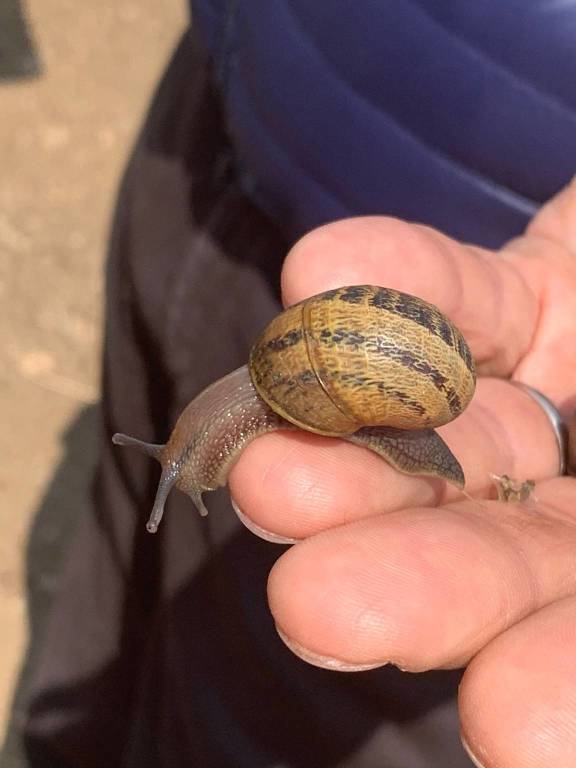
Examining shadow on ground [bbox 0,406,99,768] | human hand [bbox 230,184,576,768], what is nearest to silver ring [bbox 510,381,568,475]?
human hand [bbox 230,184,576,768]

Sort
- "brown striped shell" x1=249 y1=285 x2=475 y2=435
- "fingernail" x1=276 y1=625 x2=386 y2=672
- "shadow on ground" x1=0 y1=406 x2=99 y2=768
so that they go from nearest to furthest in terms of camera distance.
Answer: "fingernail" x1=276 y1=625 x2=386 y2=672 < "brown striped shell" x1=249 y1=285 x2=475 y2=435 < "shadow on ground" x1=0 y1=406 x2=99 y2=768

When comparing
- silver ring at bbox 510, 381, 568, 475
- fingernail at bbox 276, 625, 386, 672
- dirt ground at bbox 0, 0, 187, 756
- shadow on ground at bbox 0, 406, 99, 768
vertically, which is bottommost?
shadow on ground at bbox 0, 406, 99, 768

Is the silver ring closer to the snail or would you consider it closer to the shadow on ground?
the snail

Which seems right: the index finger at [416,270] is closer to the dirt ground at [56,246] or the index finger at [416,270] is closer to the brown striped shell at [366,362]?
the brown striped shell at [366,362]

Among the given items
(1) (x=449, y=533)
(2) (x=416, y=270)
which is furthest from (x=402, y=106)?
(1) (x=449, y=533)

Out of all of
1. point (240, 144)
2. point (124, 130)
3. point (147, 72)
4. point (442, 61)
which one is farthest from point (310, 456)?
point (147, 72)
